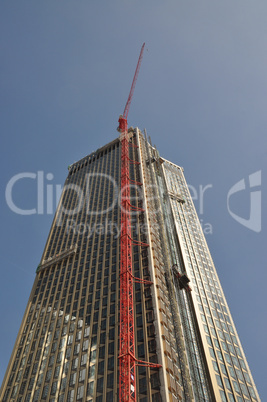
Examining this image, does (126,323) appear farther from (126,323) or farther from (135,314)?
(135,314)

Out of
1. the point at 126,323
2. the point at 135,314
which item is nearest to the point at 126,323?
the point at 126,323

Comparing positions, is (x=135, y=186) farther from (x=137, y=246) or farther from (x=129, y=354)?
(x=129, y=354)

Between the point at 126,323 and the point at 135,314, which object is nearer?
the point at 126,323

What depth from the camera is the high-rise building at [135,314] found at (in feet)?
220

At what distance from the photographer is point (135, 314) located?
72000 mm

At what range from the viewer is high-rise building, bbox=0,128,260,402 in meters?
67.1

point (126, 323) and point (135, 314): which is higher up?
point (135, 314)

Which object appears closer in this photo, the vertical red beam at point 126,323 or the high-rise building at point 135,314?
the vertical red beam at point 126,323

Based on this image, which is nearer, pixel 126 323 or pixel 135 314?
pixel 126 323

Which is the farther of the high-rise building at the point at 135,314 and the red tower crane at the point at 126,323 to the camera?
the high-rise building at the point at 135,314

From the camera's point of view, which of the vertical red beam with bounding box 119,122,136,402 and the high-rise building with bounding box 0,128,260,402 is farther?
the high-rise building with bounding box 0,128,260,402

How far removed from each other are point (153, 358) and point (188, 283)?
3493cm

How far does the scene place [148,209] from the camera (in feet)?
335

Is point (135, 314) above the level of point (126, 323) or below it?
above
